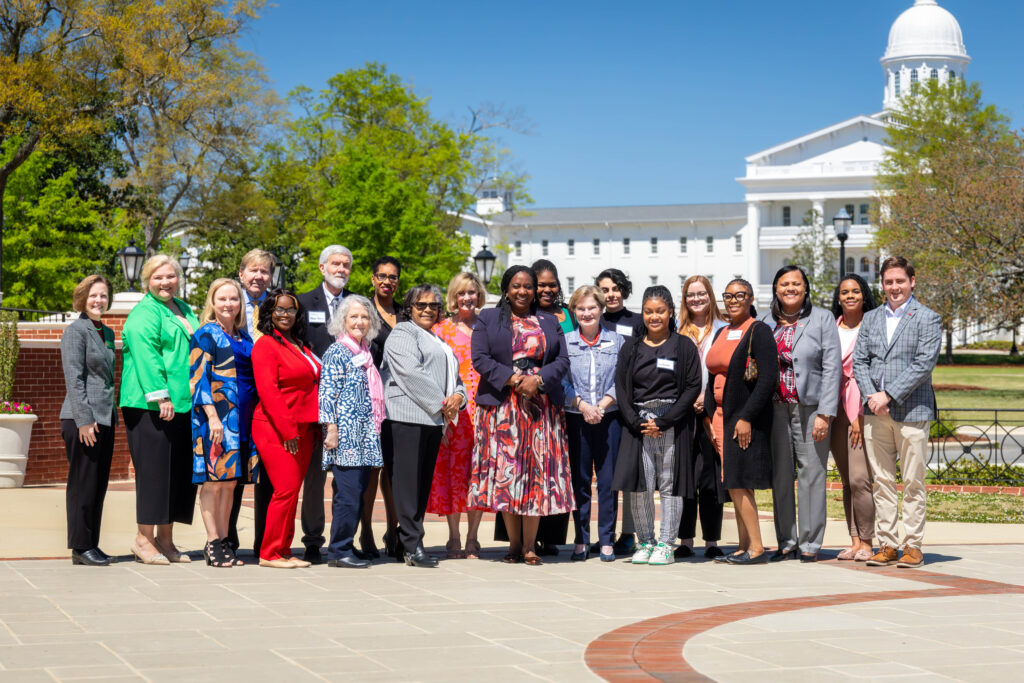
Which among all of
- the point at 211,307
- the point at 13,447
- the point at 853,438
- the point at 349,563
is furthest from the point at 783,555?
the point at 13,447

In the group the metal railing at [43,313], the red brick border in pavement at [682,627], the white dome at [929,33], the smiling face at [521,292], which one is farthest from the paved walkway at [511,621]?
the white dome at [929,33]

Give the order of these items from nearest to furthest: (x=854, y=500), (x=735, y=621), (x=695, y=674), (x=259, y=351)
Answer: (x=695, y=674) → (x=735, y=621) → (x=259, y=351) → (x=854, y=500)

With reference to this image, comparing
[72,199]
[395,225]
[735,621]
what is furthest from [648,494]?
[72,199]

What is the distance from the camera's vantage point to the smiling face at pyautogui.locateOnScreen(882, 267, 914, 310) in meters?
9.10

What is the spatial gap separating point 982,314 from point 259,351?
30.6 meters

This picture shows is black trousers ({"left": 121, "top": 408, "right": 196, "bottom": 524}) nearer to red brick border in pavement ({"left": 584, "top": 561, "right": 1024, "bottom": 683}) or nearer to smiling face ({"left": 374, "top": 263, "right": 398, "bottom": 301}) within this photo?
smiling face ({"left": 374, "top": 263, "right": 398, "bottom": 301})

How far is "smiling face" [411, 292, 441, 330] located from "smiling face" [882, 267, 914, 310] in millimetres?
3241

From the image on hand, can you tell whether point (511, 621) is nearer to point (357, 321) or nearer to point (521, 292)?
point (357, 321)

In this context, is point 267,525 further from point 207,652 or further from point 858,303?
point 858,303

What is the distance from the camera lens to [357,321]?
28.8ft

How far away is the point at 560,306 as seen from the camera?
392 inches

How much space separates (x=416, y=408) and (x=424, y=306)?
2.43ft

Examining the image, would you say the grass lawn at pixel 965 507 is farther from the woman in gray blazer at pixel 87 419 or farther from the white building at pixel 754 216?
the white building at pixel 754 216

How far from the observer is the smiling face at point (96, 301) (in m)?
8.64
